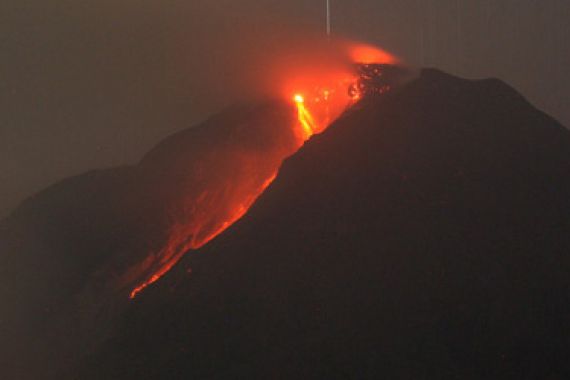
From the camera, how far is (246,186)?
7.21 meters

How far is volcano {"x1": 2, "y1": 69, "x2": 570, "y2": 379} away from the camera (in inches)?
182

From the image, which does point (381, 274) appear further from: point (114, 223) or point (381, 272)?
point (114, 223)

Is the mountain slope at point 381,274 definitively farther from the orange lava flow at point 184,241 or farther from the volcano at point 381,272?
the orange lava flow at point 184,241

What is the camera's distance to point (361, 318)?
15.6ft

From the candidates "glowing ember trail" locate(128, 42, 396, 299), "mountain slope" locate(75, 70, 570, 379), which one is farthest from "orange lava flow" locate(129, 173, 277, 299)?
"mountain slope" locate(75, 70, 570, 379)

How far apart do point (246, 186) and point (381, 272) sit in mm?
2796

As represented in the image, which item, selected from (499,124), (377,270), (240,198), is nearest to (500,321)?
(377,270)

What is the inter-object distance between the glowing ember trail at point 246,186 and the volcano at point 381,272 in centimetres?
70

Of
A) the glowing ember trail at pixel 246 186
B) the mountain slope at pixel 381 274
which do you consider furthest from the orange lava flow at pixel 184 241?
the mountain slope at pixel 381 274

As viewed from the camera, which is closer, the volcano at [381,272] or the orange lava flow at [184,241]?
the volcano at [381,272]

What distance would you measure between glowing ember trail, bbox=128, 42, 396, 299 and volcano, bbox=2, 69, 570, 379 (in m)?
0.70

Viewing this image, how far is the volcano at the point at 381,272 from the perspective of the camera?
4633 millimetres

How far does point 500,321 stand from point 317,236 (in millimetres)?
1974

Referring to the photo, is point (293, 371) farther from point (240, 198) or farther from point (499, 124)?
point (499, 124)
